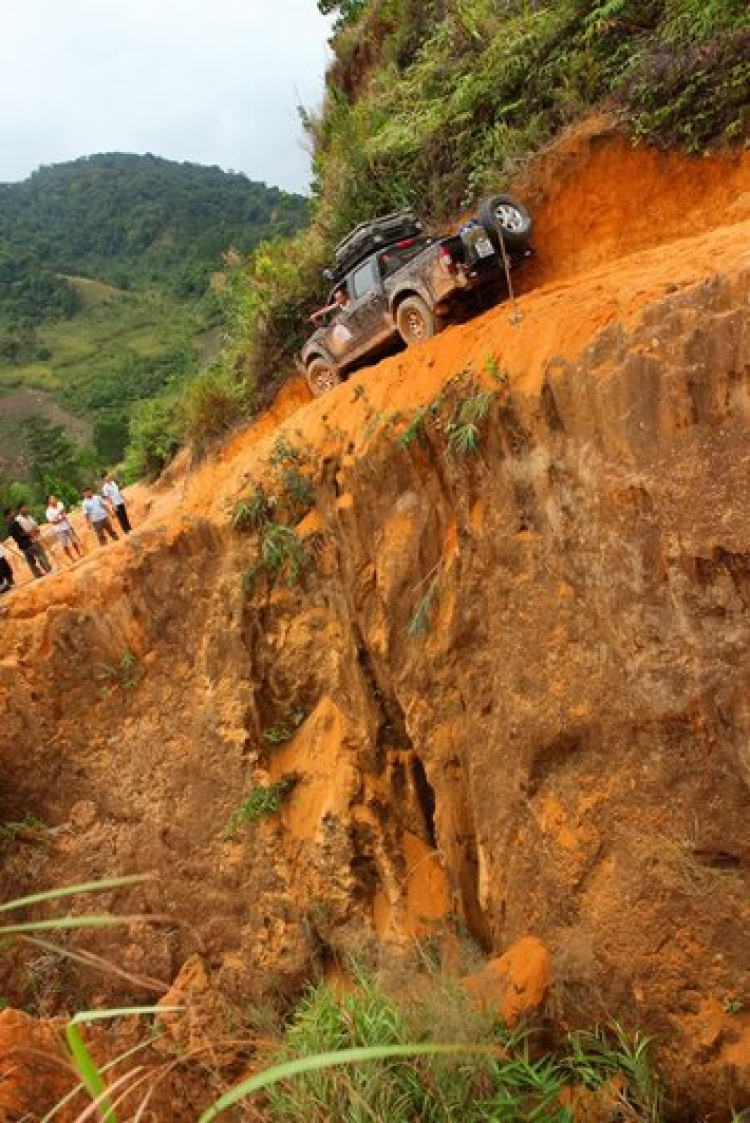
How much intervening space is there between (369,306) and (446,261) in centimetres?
164

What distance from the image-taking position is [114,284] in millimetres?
80750

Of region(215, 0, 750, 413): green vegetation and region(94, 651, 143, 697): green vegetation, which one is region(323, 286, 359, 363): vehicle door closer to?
region(215, 0, 750, 413): green vegetation

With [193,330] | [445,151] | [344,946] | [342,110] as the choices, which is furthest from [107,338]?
[344,946]

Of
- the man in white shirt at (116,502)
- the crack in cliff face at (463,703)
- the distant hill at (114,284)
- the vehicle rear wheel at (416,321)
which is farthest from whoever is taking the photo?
the distant hill at (114,284)

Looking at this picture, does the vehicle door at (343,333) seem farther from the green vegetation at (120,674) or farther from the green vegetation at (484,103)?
the green vegetation at (120,674)

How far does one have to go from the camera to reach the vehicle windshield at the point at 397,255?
9141mm

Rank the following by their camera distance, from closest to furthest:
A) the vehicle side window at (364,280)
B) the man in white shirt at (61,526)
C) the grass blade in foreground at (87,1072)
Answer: the grass blade in foreground at (87,1072) < the vehicle side window at (364,280) < the man in white shirt at (61,526)

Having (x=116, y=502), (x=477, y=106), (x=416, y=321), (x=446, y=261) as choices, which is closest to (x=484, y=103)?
(x=477, y=106)

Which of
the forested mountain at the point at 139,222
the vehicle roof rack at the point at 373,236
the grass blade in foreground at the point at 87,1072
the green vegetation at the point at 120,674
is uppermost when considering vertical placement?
the forested mountain at the point at 139,222

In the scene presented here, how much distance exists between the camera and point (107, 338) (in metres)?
66.2

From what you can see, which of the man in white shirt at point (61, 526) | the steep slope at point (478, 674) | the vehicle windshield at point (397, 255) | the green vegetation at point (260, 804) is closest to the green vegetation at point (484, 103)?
the steep slope at point (478, 674)

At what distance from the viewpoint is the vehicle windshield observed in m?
9.14

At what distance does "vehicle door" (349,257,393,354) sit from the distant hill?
94.4 ft

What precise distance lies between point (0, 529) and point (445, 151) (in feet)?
80.3
